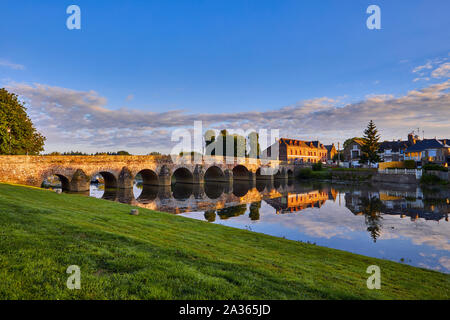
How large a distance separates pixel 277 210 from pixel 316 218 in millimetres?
5052

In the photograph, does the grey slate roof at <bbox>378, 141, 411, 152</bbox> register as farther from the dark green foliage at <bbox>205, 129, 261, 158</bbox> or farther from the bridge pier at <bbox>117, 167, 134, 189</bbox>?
the bridge pier at <bbox>117, 167, 134, 189</bbox>

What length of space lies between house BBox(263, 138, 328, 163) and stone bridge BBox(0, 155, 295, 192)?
38.7 meters

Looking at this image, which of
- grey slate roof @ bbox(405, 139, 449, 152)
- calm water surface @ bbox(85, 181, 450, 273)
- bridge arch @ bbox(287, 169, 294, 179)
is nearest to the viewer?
calm water surface @ bbox(85, 181, 450, 273)

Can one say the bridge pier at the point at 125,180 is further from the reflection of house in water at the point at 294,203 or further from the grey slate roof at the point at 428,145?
the grey slate roof at the point at 428,145

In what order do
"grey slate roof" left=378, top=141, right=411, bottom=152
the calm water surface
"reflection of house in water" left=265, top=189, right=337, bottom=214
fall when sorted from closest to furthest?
the calm water surface < "reflection of house in water" left=265, top=189, right=337, bottom=214 < "grey slate roof" left=378, top=141, right=411, bottom=152

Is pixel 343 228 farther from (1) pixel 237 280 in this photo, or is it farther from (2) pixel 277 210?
(1) pixel 237 280

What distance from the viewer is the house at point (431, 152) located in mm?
65812

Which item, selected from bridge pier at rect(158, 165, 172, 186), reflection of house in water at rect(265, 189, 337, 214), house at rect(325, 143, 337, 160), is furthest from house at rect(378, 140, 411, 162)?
bridge pier at rect(158, 165, 172, 186)

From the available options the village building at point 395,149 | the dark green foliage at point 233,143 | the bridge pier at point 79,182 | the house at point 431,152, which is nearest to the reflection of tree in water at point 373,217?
the bridge pier at point 79,182

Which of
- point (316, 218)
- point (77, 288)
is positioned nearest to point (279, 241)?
point (77, 288)

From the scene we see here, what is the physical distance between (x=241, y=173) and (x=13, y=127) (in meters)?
52.9

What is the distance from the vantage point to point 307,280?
651cm

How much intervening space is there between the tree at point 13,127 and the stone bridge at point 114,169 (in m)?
6.99

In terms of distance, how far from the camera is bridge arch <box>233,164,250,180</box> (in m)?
71.2
